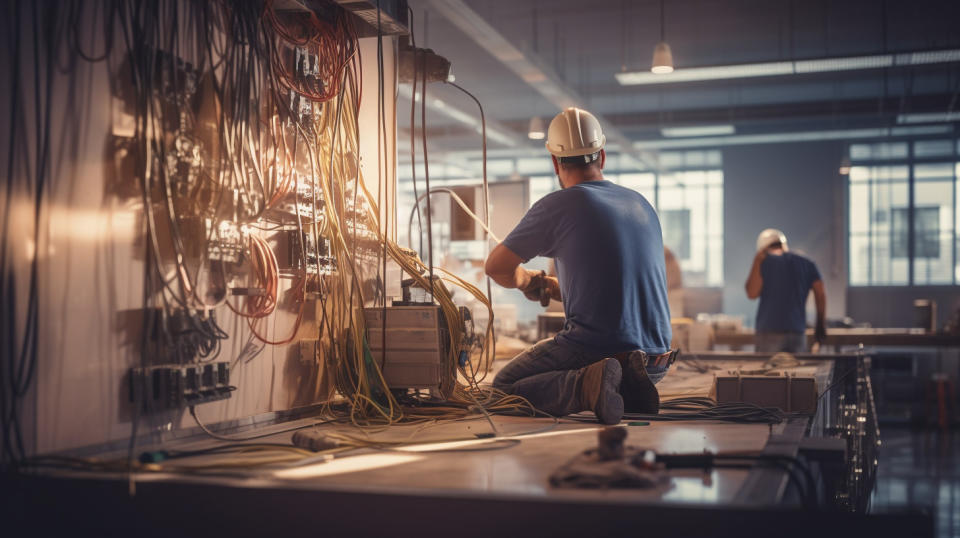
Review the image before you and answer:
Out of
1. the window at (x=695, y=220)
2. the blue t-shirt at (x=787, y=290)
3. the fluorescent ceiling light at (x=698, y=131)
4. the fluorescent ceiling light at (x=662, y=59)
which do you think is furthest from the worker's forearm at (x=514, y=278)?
the window at (x=695, y=220)

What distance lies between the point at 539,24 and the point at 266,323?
6048mm

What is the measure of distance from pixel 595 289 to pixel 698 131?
10583 millimetres

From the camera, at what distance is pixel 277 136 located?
8.96 ft

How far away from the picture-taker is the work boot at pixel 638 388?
2.84 m

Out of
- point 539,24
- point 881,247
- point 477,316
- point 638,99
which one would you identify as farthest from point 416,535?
point 881,247

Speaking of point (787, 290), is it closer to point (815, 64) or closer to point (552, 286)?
point (815, 64)

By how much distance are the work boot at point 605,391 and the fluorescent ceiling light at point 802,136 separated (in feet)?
35.6

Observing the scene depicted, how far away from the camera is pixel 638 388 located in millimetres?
2844

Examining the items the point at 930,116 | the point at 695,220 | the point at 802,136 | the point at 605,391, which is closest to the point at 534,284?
the point at 605,391

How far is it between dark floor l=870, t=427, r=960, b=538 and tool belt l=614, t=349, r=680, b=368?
1668 mm

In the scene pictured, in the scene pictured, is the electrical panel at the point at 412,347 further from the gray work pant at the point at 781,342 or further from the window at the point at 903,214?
the window at the point at 903,214

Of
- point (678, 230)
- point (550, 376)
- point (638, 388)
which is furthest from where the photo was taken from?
point (678, 230)

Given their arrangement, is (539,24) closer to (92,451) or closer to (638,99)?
(638,99)

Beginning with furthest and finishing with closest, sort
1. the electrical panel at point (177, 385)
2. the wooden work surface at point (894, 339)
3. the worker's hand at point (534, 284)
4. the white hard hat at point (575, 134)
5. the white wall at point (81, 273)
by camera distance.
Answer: the wooden work surface at point (894, 339), the worker's hand at point (534, 284), the white hard hat at point (575, 134), the electrical panel at point (177, 385), the white wall at point (81, 273)
